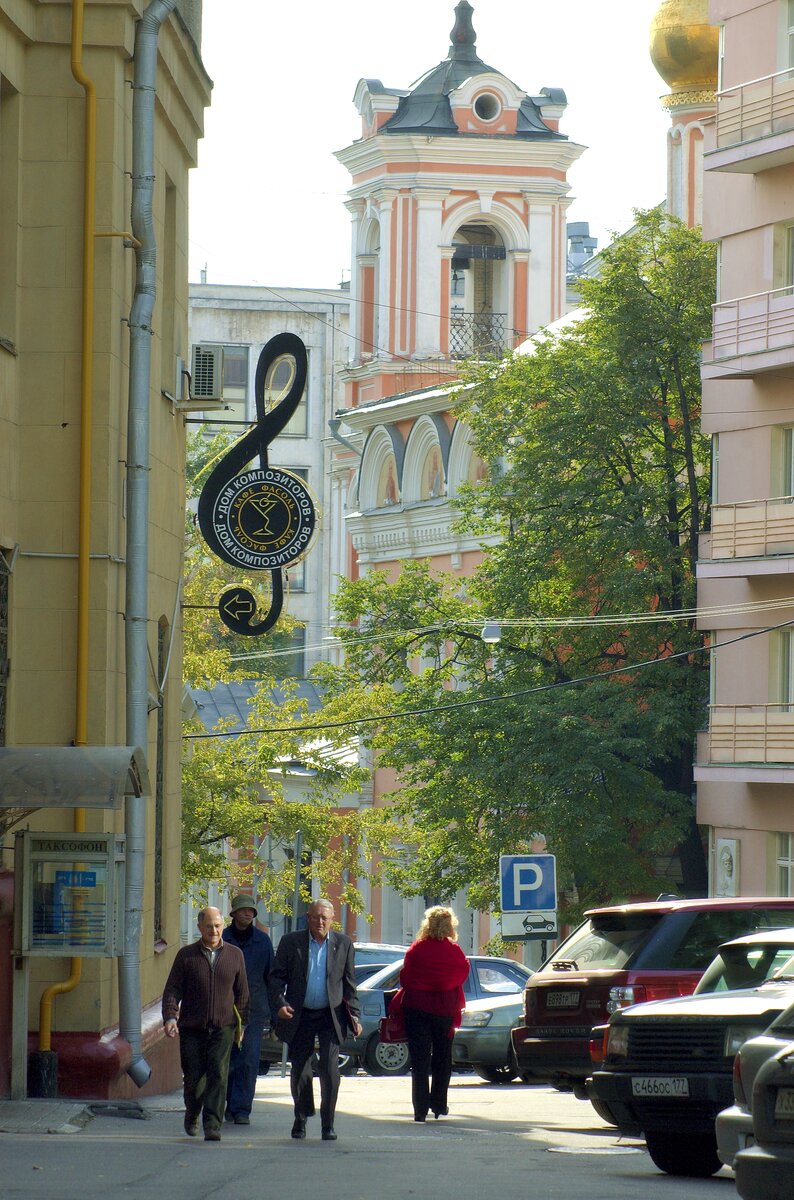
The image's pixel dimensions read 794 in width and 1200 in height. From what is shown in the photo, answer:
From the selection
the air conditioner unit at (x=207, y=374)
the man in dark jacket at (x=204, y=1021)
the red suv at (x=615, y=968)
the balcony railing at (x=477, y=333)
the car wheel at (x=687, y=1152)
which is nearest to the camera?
the car wheel at (x=687, y=1152)

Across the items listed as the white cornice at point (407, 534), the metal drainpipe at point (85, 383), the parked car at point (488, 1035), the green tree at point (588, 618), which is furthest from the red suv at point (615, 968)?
the white cornice at point (407, 534)

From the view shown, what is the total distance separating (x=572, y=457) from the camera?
4031 centimetres

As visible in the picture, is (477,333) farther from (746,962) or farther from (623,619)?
(746,962)

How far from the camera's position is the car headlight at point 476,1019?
88.5 feet

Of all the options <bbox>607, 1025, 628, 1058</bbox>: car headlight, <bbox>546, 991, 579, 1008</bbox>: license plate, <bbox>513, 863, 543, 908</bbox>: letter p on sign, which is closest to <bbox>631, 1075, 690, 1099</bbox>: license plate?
<bbox>607, 1025, 628, 1058</bbox>: car headlight

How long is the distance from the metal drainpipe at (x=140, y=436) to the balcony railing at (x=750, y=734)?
2105cm

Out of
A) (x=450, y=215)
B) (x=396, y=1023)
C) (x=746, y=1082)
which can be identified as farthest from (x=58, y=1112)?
(x=450, y=215)

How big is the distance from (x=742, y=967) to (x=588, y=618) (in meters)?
26.1

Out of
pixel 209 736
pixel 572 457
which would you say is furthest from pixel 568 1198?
pixel 572 457

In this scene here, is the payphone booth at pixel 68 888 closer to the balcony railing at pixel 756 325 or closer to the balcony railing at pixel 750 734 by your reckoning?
the balcony railing at pixel 750 734

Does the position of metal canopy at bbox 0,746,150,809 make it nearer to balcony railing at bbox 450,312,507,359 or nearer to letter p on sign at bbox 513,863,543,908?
letter p on sign at bbox 513,863,543,908

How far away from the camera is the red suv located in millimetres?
17234

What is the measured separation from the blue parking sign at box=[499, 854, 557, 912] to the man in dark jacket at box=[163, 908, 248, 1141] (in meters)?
12.1

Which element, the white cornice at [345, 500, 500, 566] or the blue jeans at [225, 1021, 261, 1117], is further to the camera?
the white cornice at [345, 500, 500, 566]
